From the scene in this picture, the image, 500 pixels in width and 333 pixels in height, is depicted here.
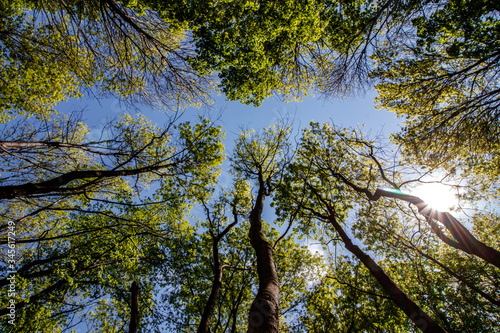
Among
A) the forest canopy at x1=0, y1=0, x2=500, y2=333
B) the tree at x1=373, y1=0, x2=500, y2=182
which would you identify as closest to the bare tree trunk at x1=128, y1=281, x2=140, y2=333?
the forest canopy at x1=0, y1=0, x2=500, y2=333

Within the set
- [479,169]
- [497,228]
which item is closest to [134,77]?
[479,169]

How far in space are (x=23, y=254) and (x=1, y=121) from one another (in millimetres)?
5982

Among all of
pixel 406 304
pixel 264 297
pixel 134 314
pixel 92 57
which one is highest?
pixel 92 57

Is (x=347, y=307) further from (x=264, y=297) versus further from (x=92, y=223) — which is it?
(x=92, y=223)

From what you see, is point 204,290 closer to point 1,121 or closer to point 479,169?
point 1,121

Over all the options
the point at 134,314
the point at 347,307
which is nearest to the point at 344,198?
the point at 347,307

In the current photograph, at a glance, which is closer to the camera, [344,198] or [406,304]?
[406,304]

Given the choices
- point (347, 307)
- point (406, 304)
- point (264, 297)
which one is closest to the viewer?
point (264, 297)

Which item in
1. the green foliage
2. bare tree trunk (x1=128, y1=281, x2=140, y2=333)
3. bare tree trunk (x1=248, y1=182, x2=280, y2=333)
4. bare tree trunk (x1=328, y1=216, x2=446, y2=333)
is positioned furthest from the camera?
the green foliage

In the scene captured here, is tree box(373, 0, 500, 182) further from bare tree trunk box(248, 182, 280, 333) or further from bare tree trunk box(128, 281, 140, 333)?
bare tree trunk box(128, 281, 140, 333)

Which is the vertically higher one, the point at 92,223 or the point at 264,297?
the point at 92,223

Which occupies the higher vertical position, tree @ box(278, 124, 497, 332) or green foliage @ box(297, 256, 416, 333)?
tree @ box(278, 124, 497, 332)

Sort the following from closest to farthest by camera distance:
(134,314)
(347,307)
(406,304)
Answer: (406,304) < (134,314) < (347,307)

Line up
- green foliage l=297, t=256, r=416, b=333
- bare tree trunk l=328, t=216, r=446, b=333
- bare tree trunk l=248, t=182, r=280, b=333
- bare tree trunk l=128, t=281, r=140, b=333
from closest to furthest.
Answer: bare tree trunk l=248, t=182, r=280, b=333
bare tree trunk l=328, t=216, r=446, b=333
bare tree trunk l=128, t=281, r=140, b=333
green foliage l=297, t=256, r=416, b=333
